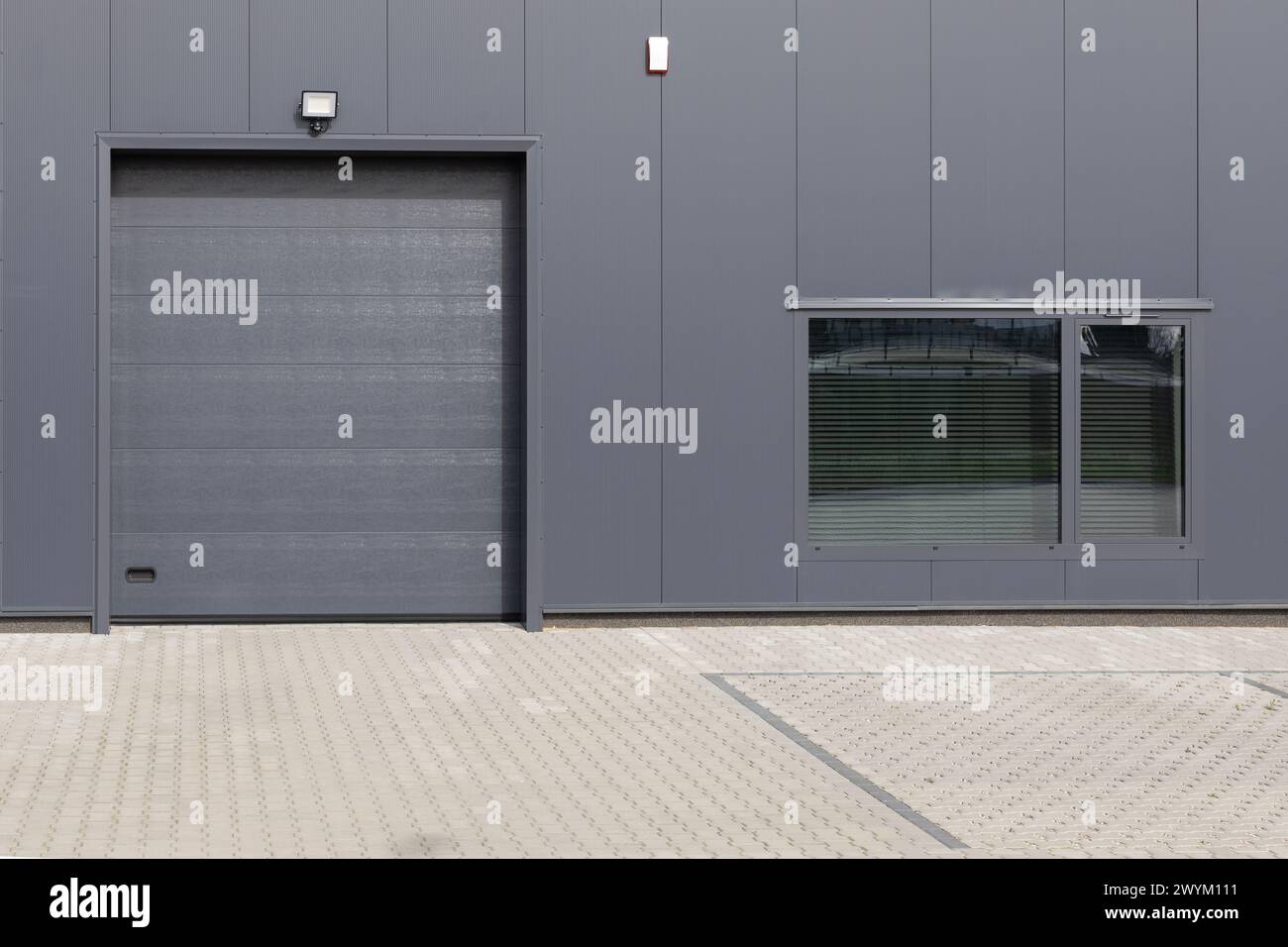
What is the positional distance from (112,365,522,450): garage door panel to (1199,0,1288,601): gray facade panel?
5.53 metres

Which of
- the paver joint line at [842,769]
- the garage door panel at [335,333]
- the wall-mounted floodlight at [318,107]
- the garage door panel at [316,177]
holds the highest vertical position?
the wall-mounted floodlight at [318,107]

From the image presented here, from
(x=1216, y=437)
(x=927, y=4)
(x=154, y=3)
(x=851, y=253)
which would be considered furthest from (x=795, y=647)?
(x=154, y=3)

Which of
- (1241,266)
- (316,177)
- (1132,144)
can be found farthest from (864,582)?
(316,177)

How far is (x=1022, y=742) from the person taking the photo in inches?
338

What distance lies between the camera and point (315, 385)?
13.0 m

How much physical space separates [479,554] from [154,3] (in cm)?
479

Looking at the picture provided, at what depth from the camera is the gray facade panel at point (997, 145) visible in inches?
514

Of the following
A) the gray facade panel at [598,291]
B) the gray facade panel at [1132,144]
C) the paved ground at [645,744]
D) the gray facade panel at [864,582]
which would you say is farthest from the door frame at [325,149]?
the gray facade panel at [1132,144]

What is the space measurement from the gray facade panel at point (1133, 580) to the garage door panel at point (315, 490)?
4450mm

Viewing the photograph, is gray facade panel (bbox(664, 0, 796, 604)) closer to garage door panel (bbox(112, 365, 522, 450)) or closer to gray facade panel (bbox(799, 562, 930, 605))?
gray facade panel (bbox(799, 562, 930, 605))

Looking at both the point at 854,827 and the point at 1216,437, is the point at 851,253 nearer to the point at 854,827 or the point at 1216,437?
the point at 1216,437

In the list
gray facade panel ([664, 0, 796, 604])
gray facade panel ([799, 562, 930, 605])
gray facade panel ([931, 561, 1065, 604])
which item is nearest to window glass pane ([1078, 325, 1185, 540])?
gray facade panel ([931, 561, 1065, 604])

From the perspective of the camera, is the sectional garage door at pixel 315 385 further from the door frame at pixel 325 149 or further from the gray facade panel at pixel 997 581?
the gray facade panel at pixel 997 581

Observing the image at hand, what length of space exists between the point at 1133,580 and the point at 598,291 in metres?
4.77
